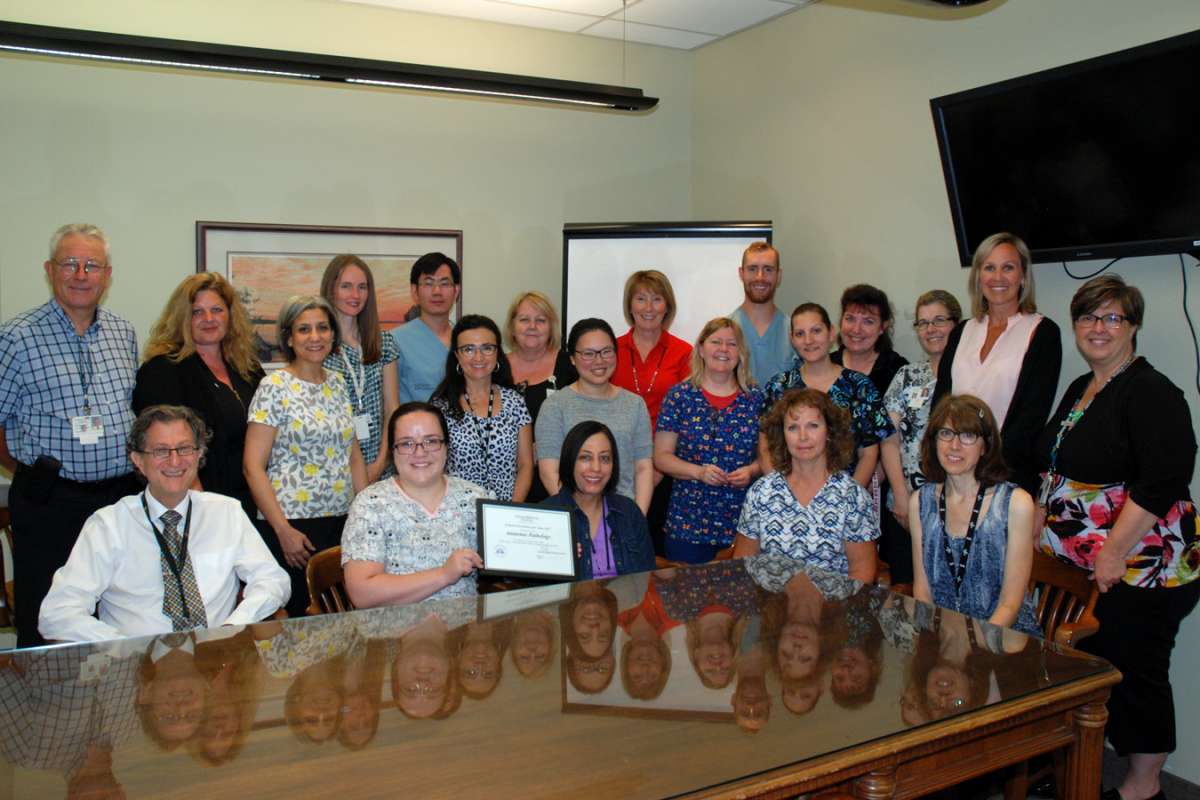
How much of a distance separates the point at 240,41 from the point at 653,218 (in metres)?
2.76

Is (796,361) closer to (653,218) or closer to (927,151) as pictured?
(927,151)

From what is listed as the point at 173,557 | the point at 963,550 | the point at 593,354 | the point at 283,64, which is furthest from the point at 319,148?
the point at 963,550

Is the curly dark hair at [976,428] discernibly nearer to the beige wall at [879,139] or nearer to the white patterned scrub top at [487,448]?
the beige wall at [879,139]

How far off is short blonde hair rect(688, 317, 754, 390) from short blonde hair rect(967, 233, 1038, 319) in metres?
0.95

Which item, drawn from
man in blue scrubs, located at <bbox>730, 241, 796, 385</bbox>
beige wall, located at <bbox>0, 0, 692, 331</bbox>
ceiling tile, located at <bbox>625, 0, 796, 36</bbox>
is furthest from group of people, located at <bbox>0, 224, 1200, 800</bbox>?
ceiling tile, located at <bbox>625, 0, 796, 36</bbox>

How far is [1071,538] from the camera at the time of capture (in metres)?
3.41

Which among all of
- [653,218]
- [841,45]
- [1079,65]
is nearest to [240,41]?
[653,218]

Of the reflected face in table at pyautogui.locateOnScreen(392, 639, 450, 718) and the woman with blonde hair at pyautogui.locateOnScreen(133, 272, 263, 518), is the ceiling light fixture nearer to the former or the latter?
the woman with blonde hair at pyautogui.locateOnScreen(133, 272, 263, 518)

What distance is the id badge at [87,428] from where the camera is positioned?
11.7ft

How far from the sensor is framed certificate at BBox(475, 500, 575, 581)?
9.84ft

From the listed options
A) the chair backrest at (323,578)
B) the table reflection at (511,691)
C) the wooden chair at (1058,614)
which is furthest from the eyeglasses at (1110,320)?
the chair backrest at (323,578)

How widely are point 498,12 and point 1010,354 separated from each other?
142 inches

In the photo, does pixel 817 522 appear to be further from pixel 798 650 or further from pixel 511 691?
pixel 511 691

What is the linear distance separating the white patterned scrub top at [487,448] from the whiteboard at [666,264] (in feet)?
6.77
